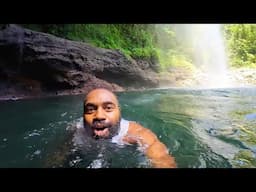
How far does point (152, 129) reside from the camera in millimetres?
3605

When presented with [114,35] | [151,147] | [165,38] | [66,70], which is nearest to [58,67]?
[66,70]

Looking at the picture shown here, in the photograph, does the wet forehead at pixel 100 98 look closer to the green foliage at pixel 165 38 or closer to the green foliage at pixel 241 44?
the green foliage at pixel 165 38

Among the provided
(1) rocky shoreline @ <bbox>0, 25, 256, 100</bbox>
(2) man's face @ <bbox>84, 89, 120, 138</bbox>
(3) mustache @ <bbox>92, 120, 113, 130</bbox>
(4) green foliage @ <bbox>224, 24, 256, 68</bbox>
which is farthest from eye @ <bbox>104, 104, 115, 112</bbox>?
(4) green foliage @ <bbox>224, 24, 256, 68</bbox>

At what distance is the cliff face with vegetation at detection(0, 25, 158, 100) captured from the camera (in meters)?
4.05

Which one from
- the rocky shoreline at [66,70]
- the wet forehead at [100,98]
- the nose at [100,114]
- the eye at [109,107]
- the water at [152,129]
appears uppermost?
the rocky shoreline at [66,70]

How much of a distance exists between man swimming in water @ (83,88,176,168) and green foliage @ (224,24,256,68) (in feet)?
4.59

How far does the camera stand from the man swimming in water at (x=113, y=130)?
109 inches

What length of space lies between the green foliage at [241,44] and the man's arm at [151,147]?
1384 millimetres

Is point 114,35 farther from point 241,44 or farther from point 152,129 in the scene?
point 241,44

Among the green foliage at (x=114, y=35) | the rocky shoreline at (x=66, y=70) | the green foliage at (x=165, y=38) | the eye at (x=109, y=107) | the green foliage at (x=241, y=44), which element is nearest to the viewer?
the eye at (x=109, y=107)

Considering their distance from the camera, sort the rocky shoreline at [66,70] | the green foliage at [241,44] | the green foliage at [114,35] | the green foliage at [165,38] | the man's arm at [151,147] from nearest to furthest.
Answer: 1. the man's arm at [151,147]
2. the green foliage at [241,44]
3. the green foliage at [165,38]
4. the green foliage at [114,35]
5. the rocky shoreline at [66,70]

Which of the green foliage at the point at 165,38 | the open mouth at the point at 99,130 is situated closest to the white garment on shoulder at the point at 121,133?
the open mouth at the point at 99,130

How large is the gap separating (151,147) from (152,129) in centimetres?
88
